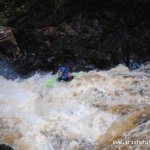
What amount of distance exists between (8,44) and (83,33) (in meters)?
1.96

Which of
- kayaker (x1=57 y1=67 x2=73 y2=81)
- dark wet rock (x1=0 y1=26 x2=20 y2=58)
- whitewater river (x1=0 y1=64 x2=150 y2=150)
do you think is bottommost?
whitewater river (x1=0 y1=64 x2=150 y2=150)

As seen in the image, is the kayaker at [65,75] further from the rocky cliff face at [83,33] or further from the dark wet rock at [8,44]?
the dark wet rock at [8,44]

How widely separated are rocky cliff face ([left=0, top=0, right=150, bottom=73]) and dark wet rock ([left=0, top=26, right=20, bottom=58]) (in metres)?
0.26

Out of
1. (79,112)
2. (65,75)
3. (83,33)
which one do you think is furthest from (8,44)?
(79,112)

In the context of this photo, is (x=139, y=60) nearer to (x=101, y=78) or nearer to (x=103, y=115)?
(x=101, y=78)

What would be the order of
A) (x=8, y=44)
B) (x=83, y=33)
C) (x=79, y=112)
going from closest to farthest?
(x=79, y=112)
(x=8, y=44)
(x=83, y=33)

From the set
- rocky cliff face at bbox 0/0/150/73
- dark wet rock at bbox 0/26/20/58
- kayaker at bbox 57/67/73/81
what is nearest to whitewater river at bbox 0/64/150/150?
kayaker at bbox 57/67/73/81

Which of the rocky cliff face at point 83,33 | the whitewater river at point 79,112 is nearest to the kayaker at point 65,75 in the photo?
the whitewater river at point 79,112

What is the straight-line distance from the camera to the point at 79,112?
6379mm

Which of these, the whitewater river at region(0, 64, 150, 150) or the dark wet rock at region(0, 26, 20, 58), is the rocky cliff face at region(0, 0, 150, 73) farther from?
the whitewater river at region(0, 64, 150, 150)

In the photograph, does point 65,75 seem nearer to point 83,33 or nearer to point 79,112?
point 79,112

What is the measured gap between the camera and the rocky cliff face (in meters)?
8.59

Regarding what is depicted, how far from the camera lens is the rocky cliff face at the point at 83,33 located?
338 inches

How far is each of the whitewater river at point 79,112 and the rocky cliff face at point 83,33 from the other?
2.69ft
